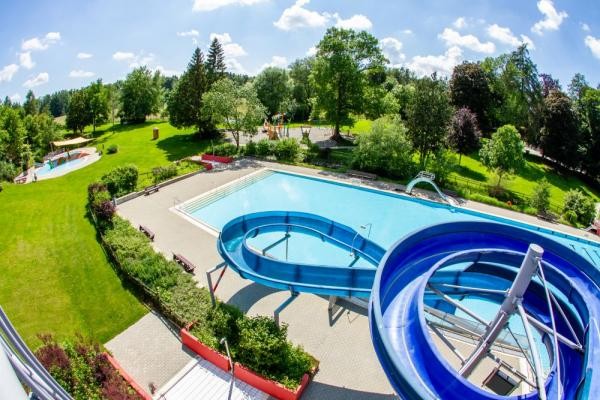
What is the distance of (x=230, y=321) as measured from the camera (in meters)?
13.9

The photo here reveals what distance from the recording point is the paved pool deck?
42.9 feet

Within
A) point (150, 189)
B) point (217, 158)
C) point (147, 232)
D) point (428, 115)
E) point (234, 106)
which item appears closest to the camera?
point (147, 232)

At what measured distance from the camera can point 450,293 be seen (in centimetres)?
1255

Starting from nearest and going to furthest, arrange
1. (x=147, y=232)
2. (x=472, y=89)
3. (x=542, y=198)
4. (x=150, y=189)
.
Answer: (x=147, y=232)
(x=542, y=198)
(x=150, y=189)
(x=472, y=89)

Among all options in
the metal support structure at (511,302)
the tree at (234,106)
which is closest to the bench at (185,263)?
the metal support structure at (511,302)

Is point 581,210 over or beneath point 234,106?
beneath

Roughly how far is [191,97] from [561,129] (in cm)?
4733

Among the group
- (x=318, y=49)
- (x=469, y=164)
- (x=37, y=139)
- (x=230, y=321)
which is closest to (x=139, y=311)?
(x=230, y=321)

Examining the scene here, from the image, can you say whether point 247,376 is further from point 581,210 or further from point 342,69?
point 342,69

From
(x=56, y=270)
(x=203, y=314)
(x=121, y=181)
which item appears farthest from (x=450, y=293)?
(x=121, y=181)

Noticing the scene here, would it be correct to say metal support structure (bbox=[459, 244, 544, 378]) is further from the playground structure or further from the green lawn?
the green lawn

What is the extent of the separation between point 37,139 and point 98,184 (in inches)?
1491

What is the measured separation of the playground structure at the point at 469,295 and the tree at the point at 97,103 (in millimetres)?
57860

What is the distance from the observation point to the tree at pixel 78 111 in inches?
2350
